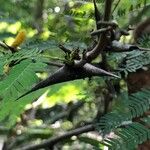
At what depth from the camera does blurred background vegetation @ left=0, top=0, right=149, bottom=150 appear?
1418 mm

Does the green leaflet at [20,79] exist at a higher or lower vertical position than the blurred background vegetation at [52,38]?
higher

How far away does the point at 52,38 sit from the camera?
4.98 ft

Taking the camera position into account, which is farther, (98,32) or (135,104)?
(135,104)

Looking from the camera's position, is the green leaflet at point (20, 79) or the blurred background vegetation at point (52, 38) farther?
the blurred background vegetation at point (52, 38)

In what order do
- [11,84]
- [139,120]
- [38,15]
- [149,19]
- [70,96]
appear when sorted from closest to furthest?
[11,84]
[139,120]
[149,19]
[70,96]
[38,15]

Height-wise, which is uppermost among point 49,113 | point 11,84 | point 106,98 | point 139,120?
point 11,84

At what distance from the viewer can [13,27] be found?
2.16 meters

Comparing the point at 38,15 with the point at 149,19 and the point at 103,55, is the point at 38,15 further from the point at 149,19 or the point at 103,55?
the point at 103,55

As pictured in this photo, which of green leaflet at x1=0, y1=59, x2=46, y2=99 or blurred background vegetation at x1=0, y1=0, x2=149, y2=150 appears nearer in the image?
green leaflet at x1=0, y1=59, x2=46, y2=99

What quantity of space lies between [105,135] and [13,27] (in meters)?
1.01

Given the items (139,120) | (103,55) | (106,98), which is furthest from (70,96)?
(103,55)

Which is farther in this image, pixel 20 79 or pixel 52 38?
pixel 52 38

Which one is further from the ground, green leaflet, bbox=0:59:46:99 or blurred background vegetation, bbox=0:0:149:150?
green leaflet, bbox=0:59:46:99

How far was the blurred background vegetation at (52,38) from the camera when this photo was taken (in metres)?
1.42
